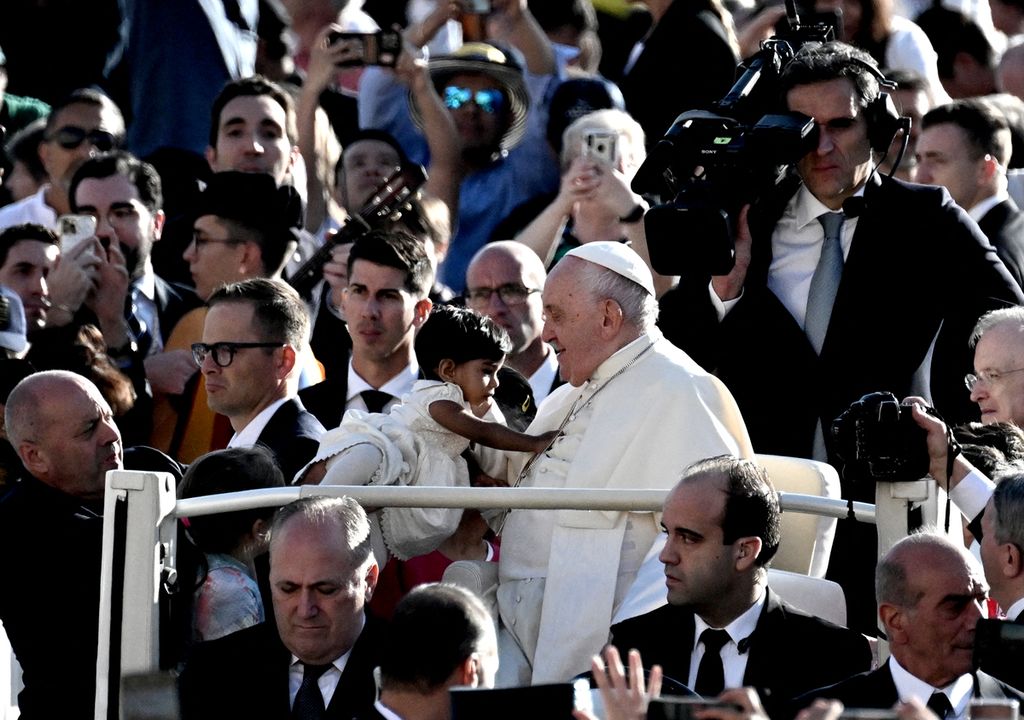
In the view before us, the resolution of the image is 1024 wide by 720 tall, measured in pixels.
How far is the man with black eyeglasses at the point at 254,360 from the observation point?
23.6ft

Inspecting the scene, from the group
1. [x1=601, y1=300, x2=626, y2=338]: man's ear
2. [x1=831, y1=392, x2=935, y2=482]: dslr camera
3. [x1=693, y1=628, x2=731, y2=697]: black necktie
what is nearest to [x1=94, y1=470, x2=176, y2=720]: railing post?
[x1=693, y1=628, x2=731, y2=697]: black necktie

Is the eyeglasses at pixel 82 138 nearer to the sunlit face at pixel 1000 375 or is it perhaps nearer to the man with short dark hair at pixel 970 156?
the man with short dark hair at pixel 970 156

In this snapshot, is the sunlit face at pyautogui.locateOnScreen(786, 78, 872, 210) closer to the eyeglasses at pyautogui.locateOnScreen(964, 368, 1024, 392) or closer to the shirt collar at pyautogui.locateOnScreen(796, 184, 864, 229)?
the shirt collar at pyautogui.locateOnScreen(796, 184, 864, 229)

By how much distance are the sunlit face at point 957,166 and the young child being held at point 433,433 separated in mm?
2230

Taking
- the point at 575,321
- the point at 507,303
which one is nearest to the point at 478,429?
the point at 575,321

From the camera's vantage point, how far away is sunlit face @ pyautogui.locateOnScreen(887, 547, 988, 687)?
5.13 meters

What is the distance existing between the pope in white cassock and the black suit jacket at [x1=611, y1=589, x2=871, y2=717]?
348mm

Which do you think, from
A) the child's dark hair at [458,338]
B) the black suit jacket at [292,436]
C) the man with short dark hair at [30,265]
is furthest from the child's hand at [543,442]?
the man with short dark hair at [30,265]

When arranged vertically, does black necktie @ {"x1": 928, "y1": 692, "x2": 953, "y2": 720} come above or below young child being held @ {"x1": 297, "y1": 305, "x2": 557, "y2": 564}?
below

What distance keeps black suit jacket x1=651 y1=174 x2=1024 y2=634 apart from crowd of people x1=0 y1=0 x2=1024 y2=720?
1 cm

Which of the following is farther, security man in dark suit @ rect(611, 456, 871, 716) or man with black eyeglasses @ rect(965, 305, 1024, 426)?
man with black eyeglasses @ rect(965, 305, 1024, 426)

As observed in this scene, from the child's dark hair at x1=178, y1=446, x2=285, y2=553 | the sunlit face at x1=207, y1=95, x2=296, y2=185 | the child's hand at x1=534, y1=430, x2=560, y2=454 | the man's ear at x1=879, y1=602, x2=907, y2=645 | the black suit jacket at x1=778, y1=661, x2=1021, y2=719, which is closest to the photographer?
the black suit jacket at x1=778, y1=661, x2=1021, y2=719

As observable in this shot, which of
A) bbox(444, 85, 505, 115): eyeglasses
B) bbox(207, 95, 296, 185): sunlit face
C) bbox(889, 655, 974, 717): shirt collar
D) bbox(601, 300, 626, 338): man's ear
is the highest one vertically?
bbox(444, 85, 505, 115): eyeglasses

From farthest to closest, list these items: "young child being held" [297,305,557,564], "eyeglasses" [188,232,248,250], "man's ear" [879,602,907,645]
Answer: "eyeglasses" [188,232,248,250]
"young child being held" [297,305,557,564]
"man's ear" [879,602,907,645]
